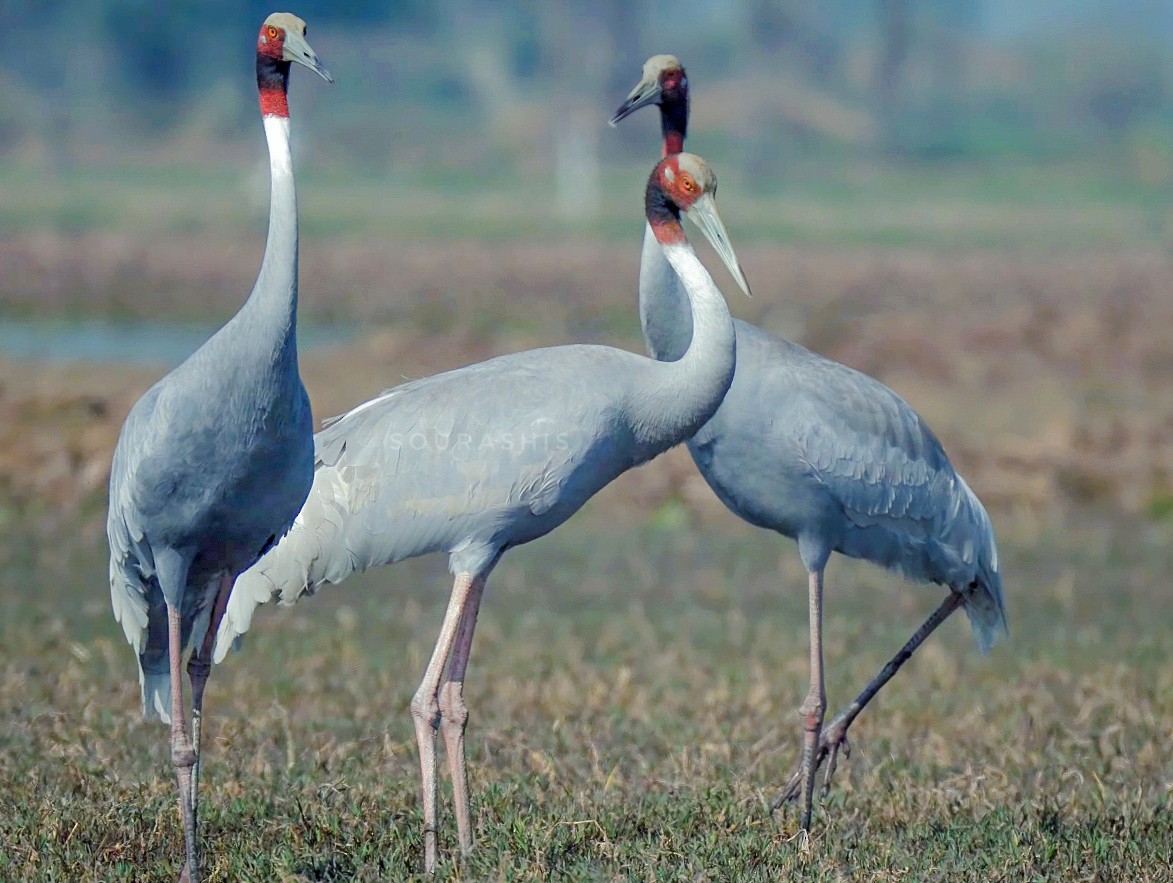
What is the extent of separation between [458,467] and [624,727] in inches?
57.4

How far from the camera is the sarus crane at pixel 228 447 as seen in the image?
390 centimetres

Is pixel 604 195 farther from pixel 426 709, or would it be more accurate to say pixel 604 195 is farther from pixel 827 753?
pixel 426 709

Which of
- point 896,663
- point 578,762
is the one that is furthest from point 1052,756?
point 578,762

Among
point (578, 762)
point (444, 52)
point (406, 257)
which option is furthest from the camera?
point (444, 52)

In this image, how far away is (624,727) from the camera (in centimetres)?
561

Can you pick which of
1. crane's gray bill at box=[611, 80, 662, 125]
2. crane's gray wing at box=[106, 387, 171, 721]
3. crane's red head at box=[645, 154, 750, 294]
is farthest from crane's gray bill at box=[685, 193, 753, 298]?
crane's gray wing at box=[106, 387, 171, 721]

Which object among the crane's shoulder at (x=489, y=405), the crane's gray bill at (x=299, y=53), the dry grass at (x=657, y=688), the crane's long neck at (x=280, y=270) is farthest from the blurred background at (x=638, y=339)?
the crane's gray bill at (x=299, y=53)

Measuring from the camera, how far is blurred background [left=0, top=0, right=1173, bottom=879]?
599 cm

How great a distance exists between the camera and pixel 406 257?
23.9 meters

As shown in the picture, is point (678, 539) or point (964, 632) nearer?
point (964, 632)

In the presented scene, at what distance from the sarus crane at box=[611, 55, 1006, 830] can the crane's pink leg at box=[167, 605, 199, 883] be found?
145cm

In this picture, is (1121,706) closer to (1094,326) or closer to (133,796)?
(133,796)

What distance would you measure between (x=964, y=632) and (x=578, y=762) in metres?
2.58

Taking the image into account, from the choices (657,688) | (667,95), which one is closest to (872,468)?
(667,95)
